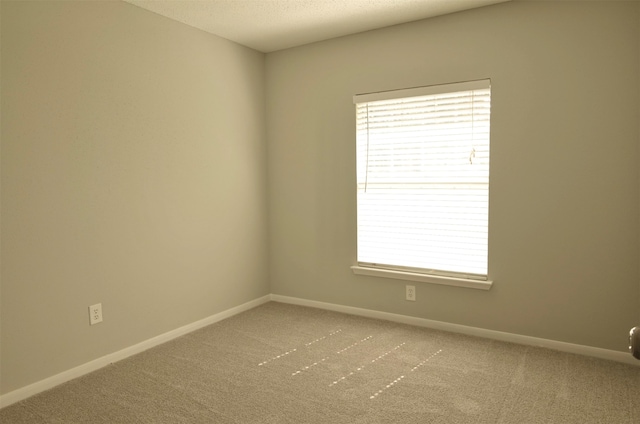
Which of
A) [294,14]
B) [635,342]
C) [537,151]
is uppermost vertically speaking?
[294,14]

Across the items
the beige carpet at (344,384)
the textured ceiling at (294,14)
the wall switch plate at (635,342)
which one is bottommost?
the beige carpet at (344,384)

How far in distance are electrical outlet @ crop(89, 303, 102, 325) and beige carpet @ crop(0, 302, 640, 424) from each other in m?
0.31

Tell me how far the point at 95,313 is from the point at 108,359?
1.06 ft

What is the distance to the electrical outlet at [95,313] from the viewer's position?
2900mm

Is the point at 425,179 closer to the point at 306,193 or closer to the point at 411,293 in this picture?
the point at 411,293

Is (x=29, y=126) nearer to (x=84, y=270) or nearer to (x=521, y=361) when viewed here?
(x=84, y=270)

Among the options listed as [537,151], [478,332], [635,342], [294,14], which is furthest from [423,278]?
[635,342]

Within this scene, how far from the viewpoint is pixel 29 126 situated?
2553 mm

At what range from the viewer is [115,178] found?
3020 mm

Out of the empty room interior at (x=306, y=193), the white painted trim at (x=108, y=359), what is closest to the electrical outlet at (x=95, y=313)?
the empty room interior at (x=306, y=193)

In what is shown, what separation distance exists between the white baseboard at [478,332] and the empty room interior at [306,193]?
0.04 feet

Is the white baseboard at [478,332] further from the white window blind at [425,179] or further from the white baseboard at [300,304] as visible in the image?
the white window blind at [425,179]

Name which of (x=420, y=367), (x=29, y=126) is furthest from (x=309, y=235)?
(x=29, y=126)

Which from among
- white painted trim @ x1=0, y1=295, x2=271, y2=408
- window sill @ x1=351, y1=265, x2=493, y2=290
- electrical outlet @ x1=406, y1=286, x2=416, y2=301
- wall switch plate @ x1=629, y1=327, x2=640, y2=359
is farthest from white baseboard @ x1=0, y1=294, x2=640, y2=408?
wall switch plate @ x1=629, y1=327, x2=640, y2=359
